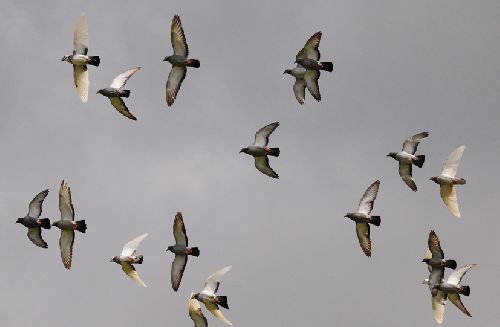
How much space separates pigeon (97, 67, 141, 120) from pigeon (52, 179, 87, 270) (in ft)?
13.9

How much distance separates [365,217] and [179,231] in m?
8.52

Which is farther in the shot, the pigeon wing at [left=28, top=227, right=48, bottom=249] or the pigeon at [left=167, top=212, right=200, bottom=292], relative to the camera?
the pigeon wing at [left=28, top=227, right=48, bottom=249]

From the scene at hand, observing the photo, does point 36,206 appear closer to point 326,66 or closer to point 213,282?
point 213,282

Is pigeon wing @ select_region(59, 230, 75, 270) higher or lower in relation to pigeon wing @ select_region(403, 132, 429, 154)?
lower

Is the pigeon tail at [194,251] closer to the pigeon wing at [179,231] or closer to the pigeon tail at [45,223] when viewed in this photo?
the pigeon wing at [179,231]

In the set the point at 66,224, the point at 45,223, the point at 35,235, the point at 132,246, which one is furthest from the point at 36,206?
the point at 132,246

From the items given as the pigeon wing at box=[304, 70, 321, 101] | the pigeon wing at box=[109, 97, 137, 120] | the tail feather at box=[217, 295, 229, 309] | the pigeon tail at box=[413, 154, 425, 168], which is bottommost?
the tail feather at box=[217, 295, 229, 309]

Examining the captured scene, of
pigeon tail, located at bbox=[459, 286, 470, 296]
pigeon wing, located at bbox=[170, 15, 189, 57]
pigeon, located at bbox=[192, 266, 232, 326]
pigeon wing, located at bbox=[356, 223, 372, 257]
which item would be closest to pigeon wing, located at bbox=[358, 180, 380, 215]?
pigeon wing, located at bbox=[356, 223, 372, 257]

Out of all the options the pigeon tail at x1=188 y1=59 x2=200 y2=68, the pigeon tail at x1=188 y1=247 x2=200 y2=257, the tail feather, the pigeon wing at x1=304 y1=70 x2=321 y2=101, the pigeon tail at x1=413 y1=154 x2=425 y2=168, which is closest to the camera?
the tail feather

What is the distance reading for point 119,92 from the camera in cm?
7000

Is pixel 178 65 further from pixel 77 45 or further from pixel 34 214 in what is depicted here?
pixel 34 214

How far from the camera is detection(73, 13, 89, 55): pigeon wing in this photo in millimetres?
70438

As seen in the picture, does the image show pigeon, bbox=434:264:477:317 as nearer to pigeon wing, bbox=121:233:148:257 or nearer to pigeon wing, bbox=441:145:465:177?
pigeon wing, bbox=441:145:465:177

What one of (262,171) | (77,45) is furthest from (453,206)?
(77,45)
